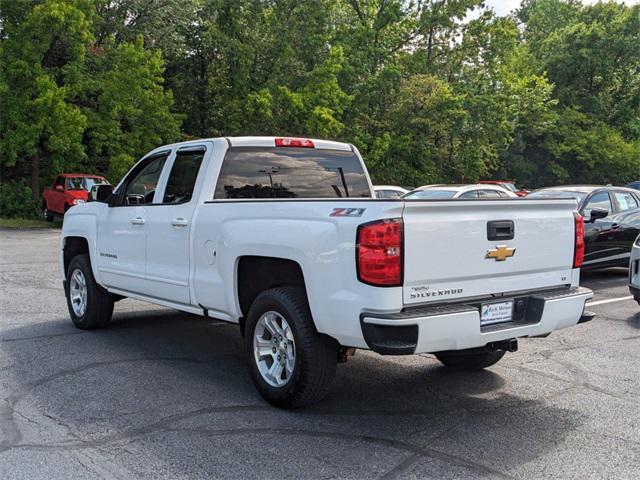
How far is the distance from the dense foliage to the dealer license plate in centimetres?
2317

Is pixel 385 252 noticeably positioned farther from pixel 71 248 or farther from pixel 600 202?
pixel 600 202

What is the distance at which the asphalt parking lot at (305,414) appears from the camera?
387cm

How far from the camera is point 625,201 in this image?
40.3ft

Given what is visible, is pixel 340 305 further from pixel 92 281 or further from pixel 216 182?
pixel 92 281

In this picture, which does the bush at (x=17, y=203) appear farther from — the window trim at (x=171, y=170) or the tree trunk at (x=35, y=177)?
the window trim at (x=171, y=170)

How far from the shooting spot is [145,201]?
22.0 feet

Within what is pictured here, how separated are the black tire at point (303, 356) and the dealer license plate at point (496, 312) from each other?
104cm

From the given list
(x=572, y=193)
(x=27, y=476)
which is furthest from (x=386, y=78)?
(x=27, y=476)

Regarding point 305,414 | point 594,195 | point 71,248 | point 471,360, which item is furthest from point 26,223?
point 305,414

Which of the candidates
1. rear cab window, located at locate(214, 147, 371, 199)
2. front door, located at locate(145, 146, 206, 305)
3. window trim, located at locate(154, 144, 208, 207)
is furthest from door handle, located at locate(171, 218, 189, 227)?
rear cab window, located at locate(214, 147, 371, 199)

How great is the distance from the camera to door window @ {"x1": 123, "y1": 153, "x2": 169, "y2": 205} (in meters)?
6.68

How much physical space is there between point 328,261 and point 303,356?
2.33ft

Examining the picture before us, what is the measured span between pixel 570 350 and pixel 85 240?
18.3 feet

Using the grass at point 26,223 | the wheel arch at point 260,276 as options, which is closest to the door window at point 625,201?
the wheel arch at point 260,276
